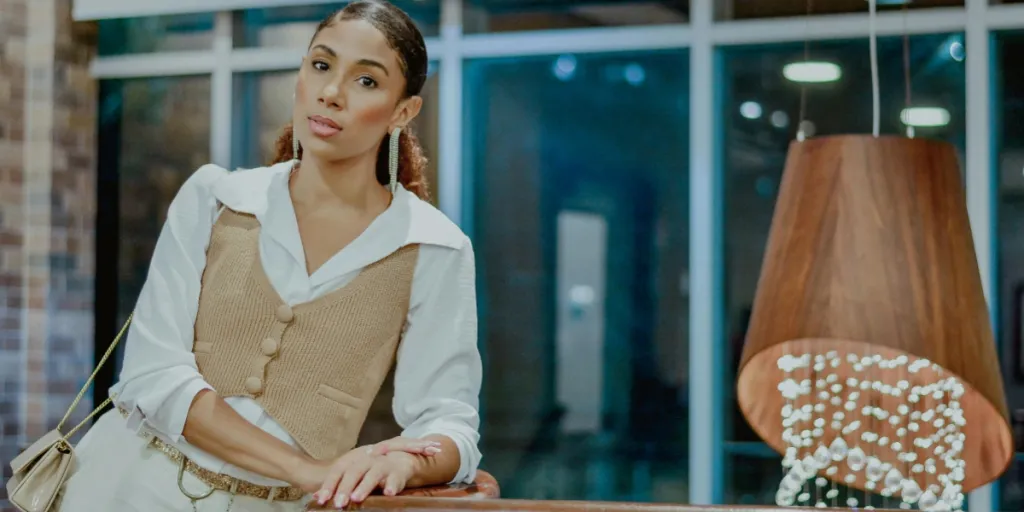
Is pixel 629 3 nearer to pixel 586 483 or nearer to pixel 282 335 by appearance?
pixel 586 483

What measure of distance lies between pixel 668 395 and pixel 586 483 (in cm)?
52

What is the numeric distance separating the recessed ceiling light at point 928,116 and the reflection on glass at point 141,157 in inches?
120

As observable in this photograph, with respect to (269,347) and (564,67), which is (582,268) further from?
(269,347)

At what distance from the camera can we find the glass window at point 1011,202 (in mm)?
4578

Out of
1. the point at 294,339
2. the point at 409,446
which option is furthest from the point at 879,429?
the point at 294,339

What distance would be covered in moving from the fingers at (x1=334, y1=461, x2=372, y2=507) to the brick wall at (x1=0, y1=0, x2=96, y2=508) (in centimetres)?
385

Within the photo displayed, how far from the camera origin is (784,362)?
6.78 ft

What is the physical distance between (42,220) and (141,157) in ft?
1.91

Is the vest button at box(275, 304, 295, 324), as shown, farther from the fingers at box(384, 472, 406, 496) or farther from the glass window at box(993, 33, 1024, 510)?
the glass window at box(993, 33, 1024, 510)

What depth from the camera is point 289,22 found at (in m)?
5.29

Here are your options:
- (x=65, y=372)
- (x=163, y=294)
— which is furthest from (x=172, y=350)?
(x=65, y=372)

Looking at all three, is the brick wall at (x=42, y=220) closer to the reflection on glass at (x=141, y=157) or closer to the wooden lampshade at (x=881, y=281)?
the reflection on glass at (x=141, y=157)

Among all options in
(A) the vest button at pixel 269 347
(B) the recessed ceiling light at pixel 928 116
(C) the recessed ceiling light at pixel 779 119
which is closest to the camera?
(A) the vest button at pixel 269 347

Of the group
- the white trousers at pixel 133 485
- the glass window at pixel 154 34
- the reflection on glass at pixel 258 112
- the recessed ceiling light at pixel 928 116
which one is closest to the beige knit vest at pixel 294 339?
the white trousers at pixel 133 485
